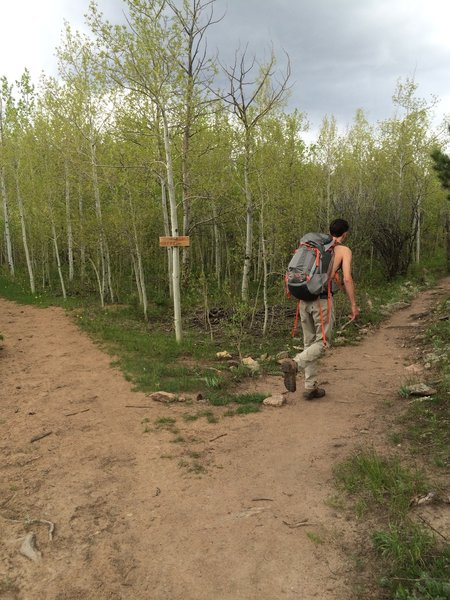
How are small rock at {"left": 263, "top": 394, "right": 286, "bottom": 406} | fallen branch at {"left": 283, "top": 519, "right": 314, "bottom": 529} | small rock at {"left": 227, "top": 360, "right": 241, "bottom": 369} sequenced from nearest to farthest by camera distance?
fallen branch at {"left": 283, "top": 519, "right": 314, "bottom": 529} → small rock at {"left": 263, "top": 394, "right": 286, "bottom": 406} → small rock at {"left": 227, "top": 360, "right": 241, "bottom": 369}

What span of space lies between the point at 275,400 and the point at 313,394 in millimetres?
539

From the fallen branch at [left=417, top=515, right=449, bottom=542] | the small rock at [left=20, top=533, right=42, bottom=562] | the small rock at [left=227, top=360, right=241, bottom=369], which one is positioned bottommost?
the small rock at [left=227, top=360, right=241, bottom=369]

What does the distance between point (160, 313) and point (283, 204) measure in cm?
545

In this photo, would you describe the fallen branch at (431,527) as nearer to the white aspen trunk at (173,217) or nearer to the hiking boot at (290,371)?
the hiking boot at (290,371)

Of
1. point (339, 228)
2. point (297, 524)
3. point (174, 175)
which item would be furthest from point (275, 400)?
point (174, 175)

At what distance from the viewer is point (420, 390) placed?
5438mm

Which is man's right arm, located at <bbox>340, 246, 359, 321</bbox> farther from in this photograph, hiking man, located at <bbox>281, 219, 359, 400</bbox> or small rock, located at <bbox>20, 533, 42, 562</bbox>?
small rock, located at <bbox>20, 533, 42, 562</bbox>

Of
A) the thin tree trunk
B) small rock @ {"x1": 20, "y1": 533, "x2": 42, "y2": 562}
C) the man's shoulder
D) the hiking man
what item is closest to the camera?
small rock @ {"x1": 20, "y1": 533, "x2": 42, "y2": 562}

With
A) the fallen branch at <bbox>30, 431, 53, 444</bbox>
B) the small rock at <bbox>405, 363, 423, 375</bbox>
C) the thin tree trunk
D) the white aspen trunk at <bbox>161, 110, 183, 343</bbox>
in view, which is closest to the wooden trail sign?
the white aspen trunk at <bbox>161, 110, 183, 343</bbox>

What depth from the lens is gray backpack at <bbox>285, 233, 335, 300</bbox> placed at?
5.35 metres

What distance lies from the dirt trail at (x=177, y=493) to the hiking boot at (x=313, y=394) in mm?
86

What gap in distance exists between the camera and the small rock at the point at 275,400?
5.77 m

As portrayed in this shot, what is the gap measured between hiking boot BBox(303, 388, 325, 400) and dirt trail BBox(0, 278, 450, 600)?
9 centimetres

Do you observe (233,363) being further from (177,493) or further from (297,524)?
(297,524)
